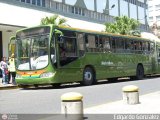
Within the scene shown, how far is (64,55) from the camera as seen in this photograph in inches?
761

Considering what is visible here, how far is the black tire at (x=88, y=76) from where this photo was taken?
69.6 ft

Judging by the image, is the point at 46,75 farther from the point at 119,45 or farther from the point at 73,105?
the point at 73,105

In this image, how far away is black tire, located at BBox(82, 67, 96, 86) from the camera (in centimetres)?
2120

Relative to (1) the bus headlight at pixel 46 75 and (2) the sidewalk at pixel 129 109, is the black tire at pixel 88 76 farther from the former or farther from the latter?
(2) the sidewalk at pixel 129 109

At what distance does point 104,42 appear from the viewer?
76.1ft

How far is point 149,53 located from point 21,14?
12.8 meters

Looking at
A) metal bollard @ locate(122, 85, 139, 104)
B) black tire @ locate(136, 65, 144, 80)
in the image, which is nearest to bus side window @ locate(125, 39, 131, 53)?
black tire @ locate(136, 65, 144, 80)

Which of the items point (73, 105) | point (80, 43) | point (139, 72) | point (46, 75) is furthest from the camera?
point (139, 72)

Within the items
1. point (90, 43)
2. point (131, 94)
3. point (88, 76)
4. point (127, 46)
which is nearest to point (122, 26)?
point (127, 46)

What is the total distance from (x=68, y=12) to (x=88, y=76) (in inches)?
1002

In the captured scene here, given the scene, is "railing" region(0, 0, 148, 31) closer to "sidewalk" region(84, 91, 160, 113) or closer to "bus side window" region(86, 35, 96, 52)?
"bus side window" region(86, 35, 96, 52)

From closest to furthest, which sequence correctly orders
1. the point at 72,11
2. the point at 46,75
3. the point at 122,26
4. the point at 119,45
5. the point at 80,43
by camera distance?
the point at 46,75 < the point at 80,43 < the point at 119,45 < the point at 72,11 < the point at 122,26

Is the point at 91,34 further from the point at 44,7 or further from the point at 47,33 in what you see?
the point at 44,7

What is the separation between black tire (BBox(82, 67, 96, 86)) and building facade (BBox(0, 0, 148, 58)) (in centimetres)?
1281
